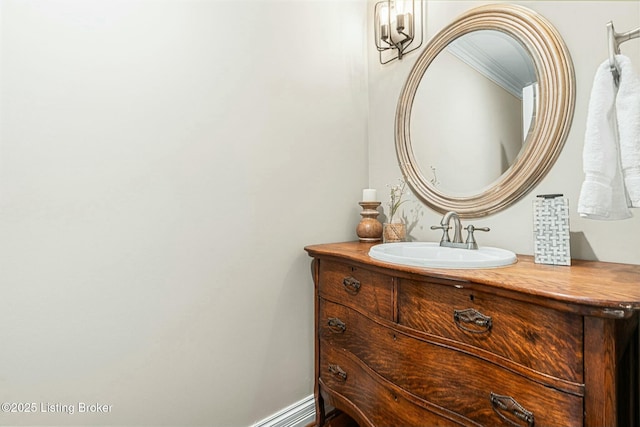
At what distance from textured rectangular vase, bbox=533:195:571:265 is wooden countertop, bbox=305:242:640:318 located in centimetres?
3

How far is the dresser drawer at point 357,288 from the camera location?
1.11m

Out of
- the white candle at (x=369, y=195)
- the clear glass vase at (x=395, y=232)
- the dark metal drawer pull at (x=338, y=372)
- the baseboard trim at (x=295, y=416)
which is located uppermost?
the white candle at (x=369, y=195)

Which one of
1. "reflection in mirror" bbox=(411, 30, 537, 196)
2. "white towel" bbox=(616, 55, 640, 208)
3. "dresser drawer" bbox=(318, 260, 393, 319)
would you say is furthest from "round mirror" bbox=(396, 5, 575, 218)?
"dresser drawer" bbox=(318, 260, 393, 319)

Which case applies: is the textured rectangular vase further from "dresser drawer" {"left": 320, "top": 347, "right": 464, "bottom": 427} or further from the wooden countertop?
"dresser drawer" {"left": 320, "top": 347, "right": 464, "bottom": 427}

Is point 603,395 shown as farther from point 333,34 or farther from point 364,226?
point 333,34

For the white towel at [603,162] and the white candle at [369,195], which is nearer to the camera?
the white towel at [603,162]

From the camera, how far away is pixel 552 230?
0.98 metres

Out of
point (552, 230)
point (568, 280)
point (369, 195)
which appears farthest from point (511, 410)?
point (369, 195)

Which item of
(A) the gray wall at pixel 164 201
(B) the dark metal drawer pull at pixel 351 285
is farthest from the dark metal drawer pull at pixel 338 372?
(B) the dark metal drawer pull at pixel 351 285

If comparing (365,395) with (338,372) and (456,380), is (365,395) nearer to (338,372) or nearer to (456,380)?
(338,372)

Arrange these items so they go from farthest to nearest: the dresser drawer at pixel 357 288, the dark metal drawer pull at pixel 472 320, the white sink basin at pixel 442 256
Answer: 1. the dresser drawer at pixel 357 288
2. the white sink basin at pixel 442 256
3. the dark metal drawer pull at pixel 472 320

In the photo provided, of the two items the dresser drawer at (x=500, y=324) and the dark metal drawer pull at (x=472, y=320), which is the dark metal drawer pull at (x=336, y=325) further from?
the dark metal drawer pull at (x=472, y=320)

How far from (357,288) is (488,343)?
502mm

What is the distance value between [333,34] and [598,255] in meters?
1.55
